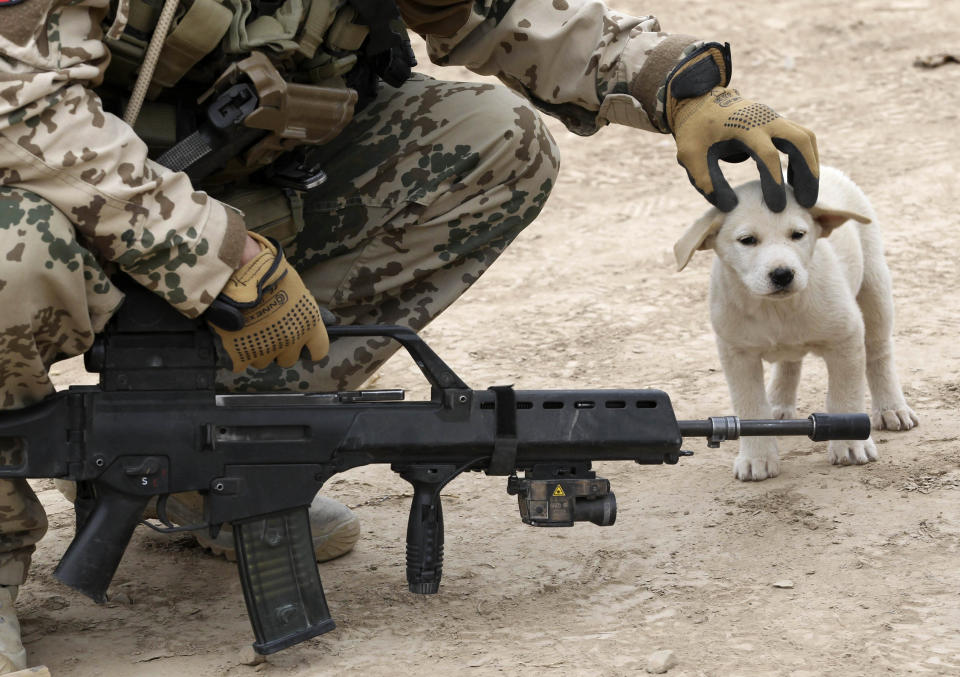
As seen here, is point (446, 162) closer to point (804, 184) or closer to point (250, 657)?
point (804, 184)

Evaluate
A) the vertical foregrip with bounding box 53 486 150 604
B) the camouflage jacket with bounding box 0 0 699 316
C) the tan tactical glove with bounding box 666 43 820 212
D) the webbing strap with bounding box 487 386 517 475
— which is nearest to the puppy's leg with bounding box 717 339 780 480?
the tan tactical glove with bounding box 666 43 820 212

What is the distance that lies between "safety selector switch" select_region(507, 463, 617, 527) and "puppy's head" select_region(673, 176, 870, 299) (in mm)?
929

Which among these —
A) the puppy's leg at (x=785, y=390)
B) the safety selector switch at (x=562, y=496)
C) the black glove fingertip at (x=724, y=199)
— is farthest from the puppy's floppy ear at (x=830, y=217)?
the safety selector switch at (x=562, y=496)

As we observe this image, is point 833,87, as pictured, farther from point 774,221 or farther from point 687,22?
point 774,221

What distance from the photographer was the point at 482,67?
143 inches

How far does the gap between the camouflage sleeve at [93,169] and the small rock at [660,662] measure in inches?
47.1

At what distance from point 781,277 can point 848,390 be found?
538 millimetres

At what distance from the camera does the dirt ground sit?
2699 mm

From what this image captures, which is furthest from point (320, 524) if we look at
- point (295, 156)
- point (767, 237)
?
point (767, 237)

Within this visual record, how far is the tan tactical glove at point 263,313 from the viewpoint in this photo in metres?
2.63

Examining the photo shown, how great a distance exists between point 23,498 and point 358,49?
1418 mm

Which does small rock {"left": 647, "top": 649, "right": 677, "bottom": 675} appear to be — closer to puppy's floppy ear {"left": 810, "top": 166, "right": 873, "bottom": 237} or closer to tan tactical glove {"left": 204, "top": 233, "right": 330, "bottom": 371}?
tan tactical glove {"left": 204, "top": 233, "right": 330, "bottom": 371}

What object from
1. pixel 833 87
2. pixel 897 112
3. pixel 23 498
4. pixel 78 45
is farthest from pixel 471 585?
pixel 833 87

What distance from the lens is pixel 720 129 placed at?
3199mm
